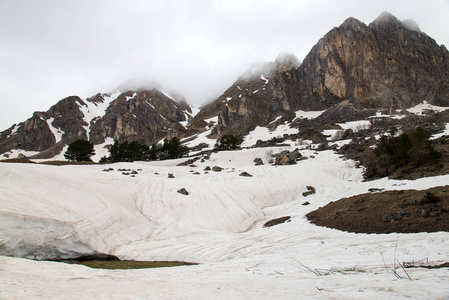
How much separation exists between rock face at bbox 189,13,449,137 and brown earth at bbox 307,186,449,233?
105m

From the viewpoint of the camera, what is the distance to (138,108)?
19688cm

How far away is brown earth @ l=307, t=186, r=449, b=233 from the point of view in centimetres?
960

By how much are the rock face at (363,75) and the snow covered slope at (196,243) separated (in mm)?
97442

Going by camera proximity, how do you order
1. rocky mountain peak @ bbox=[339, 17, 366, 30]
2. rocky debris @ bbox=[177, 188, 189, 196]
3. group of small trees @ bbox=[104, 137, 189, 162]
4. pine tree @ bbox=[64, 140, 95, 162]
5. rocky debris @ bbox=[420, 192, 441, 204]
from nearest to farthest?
rocky debris @ bbox=[420, 192, 441, 204], rocky debris @ bbox=[177, 188, 189, 196], pine tree @ bbox=[64, 140, 95, 162], group of small trees @ bbox=[104, 137, 189, 162], rocky mountain peak @ bbox=[339, 17, 366, 30]

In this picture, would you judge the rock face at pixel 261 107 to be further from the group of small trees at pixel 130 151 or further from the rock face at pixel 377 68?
the group of small trees at pixel 130 151

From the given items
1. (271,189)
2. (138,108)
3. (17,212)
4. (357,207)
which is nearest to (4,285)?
(17,212)

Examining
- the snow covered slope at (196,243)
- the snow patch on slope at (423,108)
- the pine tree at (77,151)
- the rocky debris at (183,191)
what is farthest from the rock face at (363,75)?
the snow covered slope at (196,243)

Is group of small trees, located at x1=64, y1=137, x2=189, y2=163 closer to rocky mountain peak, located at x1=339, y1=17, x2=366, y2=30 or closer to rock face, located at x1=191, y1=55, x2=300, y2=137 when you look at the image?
rock face, located at x1=191, y1=55, x2=300, y2=137

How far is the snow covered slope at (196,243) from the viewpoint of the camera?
442 centimetres

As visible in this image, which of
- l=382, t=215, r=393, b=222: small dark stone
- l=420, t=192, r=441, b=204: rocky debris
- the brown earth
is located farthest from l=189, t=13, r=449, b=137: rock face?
l=382, t=215, r=393, b=222: small dark stone

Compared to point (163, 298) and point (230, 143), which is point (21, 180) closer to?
point (163, 298)

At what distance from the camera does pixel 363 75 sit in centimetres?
11056

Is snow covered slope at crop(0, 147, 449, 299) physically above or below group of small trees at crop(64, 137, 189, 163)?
below

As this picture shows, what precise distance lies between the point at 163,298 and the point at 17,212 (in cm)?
1077
